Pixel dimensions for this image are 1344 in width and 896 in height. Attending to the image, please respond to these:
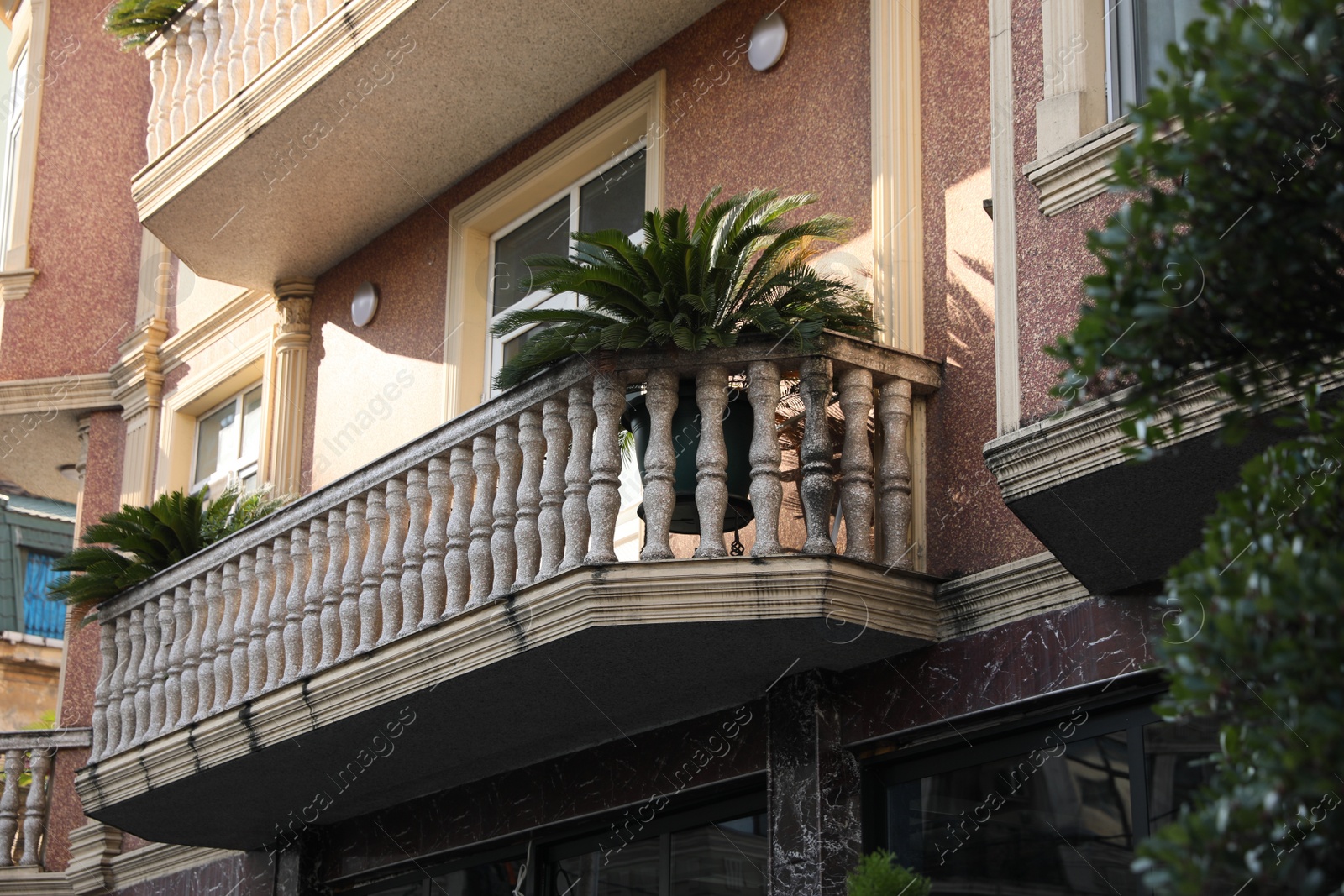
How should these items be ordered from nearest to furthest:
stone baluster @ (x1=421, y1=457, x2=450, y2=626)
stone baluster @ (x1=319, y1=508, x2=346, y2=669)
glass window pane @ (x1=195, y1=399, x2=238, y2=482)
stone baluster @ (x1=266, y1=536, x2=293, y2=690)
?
stone baluster @ (x1=421, y1=457, x2=450, y2=626), stone baluster @ (x1=319, y1=508, x2=346, y2=669), stone baluster @ (x1=266, y1=536, x2=293, y2=690), glass window pane @ (x1=195, y1=399, x2=238, y2=482)

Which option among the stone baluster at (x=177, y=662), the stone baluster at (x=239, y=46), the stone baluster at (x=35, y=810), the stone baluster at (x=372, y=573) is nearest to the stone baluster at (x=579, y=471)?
the stone baluster at (x=372, y=573)

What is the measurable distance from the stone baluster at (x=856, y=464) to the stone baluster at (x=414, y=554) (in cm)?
219

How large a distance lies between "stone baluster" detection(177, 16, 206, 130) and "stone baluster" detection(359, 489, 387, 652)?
159 inches

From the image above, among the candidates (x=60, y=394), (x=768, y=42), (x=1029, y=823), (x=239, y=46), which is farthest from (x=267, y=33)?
(x=1029, y=823)

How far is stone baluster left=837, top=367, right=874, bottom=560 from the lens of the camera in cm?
731

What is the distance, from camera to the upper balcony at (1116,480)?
568cm

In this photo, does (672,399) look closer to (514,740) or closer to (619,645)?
(619,645)

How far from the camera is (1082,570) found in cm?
663

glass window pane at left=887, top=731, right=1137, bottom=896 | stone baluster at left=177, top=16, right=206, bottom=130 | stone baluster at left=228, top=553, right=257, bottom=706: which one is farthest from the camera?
stone baluster at left=177, top=16, right=206, bottom=130

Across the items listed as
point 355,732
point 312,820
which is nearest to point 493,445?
point 355,732

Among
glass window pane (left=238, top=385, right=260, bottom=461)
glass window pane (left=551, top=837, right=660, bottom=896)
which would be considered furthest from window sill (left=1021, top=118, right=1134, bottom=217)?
glass window pane (left=238, top=385, right=260, bottom=461)

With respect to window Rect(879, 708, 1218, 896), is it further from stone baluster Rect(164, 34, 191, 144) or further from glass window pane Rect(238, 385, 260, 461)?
glass window pane Rect(238, 385, 260, 461)

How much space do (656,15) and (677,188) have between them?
1004 mm

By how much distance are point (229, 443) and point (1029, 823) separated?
28.5 ft
